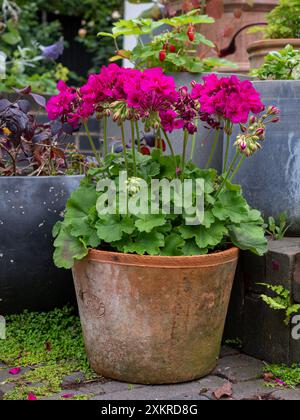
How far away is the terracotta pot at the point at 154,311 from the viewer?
68.9 inches

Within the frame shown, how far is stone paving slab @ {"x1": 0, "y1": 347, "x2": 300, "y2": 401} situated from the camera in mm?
1749

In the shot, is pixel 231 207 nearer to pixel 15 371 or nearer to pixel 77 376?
pixel 77 376

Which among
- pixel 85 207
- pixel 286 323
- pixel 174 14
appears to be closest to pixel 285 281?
pixel 286 323

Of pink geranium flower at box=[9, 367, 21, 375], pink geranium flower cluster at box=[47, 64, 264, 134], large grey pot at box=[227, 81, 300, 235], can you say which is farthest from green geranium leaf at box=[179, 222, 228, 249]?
pink geranium flower at box=[9, 367, 21, 375]

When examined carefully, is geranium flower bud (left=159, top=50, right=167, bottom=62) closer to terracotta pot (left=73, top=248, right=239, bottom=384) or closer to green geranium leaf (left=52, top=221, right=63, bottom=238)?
green geranium leaf (left=52, top=221, right=63, bottom=238)

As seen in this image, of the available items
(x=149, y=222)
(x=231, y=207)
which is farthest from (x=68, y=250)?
(x=231, y=207)

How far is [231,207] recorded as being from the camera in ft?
6.20

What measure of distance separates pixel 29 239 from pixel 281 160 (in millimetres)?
886

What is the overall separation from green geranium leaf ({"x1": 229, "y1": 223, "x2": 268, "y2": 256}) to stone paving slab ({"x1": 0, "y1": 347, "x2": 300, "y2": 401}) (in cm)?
38

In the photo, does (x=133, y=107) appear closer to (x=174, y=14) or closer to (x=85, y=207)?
(x=85, y=207)

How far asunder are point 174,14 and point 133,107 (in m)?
1.68
